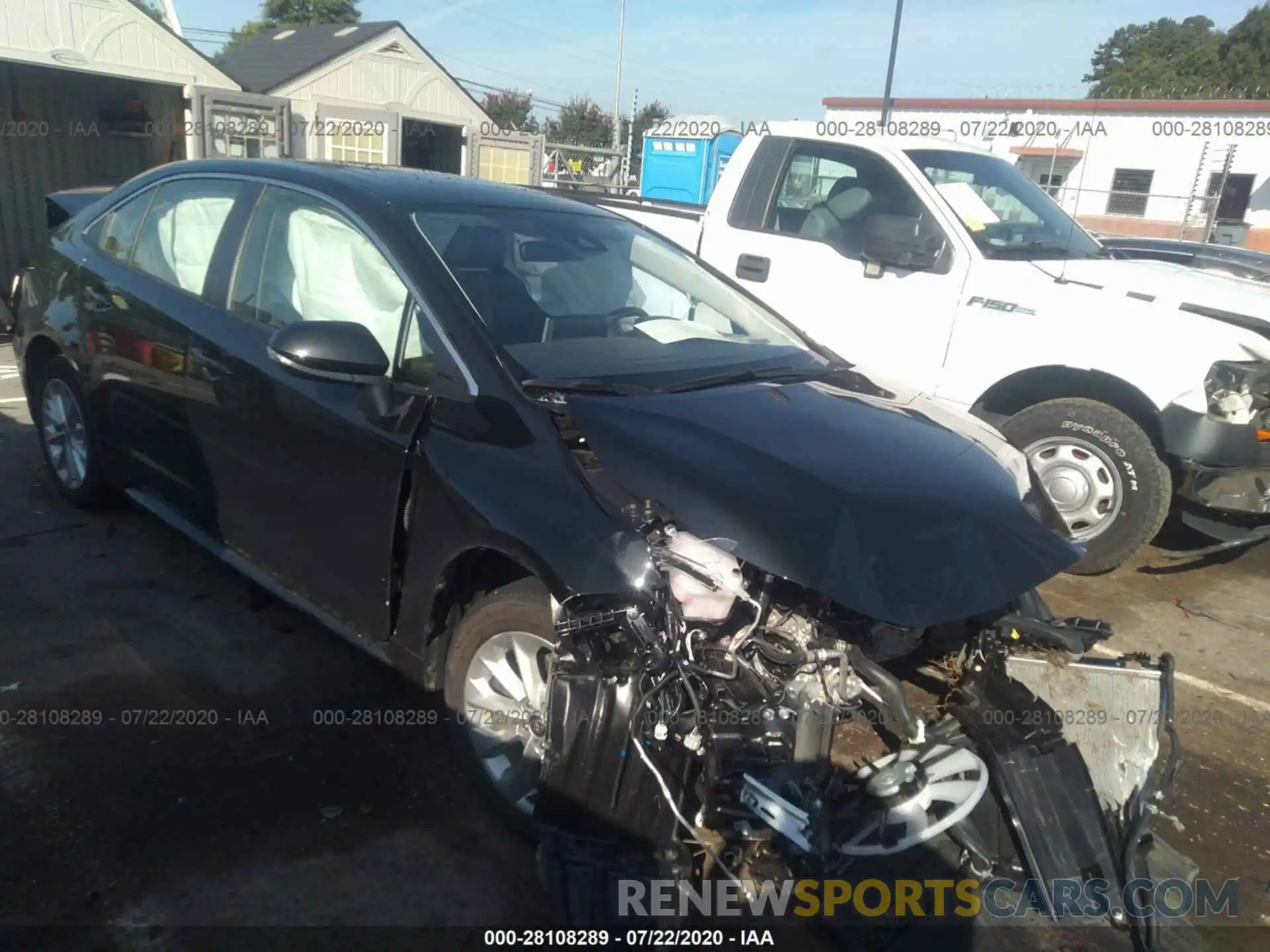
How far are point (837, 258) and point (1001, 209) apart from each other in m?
1.04

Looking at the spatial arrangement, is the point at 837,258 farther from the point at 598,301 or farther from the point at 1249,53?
the point at 1249,53

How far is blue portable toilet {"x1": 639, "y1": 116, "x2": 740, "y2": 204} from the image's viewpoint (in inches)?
526

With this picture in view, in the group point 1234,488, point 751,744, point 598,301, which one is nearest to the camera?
point 751,744

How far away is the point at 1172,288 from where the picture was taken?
199 inches

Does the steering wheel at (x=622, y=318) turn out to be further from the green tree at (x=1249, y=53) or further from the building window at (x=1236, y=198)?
the green tree at (x=1249, y=53)

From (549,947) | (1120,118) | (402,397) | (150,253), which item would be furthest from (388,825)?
(1120,118)

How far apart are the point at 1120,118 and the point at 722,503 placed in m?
24.3

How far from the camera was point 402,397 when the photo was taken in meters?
2.94

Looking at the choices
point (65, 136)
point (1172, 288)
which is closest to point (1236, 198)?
point (1172, 288)

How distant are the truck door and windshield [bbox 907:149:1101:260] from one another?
0.74 ft

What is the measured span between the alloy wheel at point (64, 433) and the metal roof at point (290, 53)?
11.1m

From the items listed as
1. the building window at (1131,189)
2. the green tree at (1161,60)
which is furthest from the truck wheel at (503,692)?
the green tree at (1161,60)

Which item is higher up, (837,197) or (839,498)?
(837,197)

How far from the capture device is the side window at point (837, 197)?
5539 millimetres
